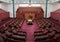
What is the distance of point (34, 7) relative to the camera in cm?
1992

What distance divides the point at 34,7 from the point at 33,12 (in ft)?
4.17

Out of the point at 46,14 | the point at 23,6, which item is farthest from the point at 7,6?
the point at 46,14

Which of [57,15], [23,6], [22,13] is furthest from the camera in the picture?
→ [23,6]

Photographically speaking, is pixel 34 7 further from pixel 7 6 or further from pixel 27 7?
pixel 7 6

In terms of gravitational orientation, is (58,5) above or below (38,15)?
above

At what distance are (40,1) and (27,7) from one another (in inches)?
77.9

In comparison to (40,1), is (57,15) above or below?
below

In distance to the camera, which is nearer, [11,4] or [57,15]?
[57,15]

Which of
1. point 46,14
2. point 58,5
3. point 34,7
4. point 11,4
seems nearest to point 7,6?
point 11,4

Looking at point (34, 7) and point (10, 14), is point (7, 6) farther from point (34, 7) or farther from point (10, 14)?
point (34, 7)

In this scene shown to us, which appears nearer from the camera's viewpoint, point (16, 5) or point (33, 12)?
point (33, 12)

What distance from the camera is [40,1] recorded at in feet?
63.7

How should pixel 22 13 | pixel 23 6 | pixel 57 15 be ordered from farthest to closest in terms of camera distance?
pixel 23 6 → pixel 22 13 → pixel 57 15

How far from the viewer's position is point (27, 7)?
1967 centimetres
